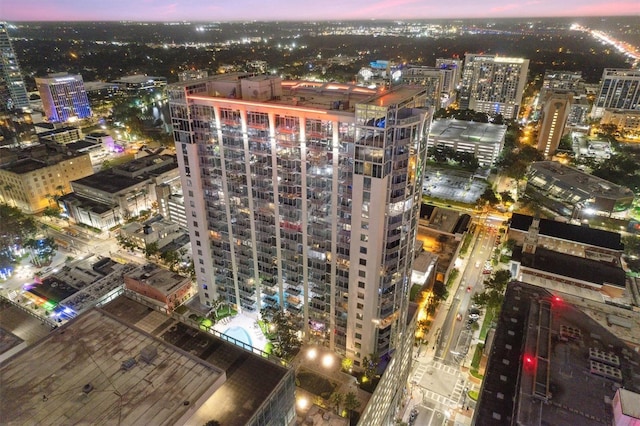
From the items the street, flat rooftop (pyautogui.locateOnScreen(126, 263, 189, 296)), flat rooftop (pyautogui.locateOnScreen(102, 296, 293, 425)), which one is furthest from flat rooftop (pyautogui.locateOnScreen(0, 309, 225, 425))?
the street

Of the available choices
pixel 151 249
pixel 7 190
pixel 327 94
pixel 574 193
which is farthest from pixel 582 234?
pixel 7 190

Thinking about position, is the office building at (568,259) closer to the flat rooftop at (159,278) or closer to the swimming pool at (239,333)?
the swimming pool at (239,333)

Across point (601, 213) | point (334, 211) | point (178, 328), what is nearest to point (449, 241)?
point (601, 213)

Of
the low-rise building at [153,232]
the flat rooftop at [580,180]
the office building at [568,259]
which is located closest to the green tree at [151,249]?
the low-rise building at [153,232]

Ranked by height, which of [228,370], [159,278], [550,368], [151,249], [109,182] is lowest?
[151,249]

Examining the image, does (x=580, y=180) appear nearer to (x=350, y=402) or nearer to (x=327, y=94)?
(x=327, y=94)

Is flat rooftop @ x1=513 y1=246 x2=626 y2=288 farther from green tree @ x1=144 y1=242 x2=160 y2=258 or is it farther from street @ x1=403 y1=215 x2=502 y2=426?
green tree @ x1=144 y1=242 x2=160 y2=258
